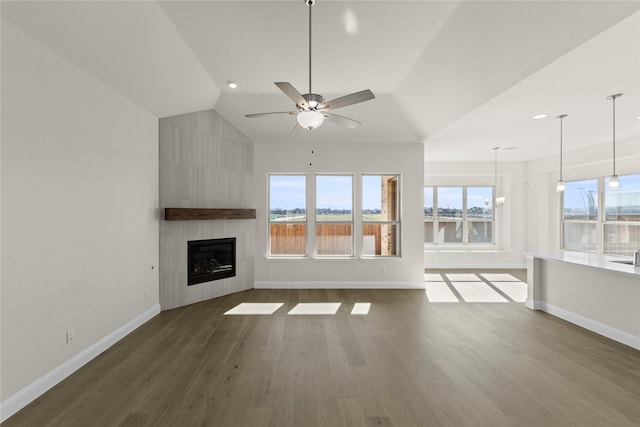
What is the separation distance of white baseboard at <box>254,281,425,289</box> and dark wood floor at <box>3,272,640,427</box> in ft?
5.24

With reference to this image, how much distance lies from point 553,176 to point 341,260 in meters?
5.52

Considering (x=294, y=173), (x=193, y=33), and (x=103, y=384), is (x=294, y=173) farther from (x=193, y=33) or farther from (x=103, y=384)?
(x=103, y=384)

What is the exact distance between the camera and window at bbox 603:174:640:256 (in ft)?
17.9

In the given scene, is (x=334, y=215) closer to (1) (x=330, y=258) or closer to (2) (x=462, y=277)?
(1) (x=330, y=258)

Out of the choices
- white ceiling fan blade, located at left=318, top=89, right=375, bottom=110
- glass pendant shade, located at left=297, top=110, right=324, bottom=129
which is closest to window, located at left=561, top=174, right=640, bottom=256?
white ceiling fan blade, located at left=318, top=89, right=375, bottom=110

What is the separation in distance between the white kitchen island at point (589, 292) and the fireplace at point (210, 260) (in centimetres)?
495

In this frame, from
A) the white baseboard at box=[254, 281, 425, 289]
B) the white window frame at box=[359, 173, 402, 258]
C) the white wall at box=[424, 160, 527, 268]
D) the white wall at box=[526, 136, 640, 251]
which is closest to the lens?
the white wall at box=[526, 136, 640, 251]

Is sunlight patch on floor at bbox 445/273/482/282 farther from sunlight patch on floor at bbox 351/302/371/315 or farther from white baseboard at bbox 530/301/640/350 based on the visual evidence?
sunlight patch on floor at bbox 351/302/371/315

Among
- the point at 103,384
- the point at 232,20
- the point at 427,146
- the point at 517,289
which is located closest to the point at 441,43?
the point at 232,20

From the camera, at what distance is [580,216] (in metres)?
6.55

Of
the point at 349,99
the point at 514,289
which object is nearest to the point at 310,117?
the point at 349,99

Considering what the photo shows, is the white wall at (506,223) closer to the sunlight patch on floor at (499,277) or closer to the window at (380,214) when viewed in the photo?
the sunlight patch on floor at (499,277)

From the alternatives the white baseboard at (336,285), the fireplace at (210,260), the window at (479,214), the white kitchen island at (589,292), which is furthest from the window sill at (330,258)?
the window at (479,214)

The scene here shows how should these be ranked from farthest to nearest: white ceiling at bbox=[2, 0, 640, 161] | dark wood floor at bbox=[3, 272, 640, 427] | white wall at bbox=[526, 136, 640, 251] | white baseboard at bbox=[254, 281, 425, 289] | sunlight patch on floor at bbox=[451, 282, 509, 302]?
white baseboard at bbox=[254, 281, 425, 289] < white wall at bbox=[526, 136, 640, 251] < sunlight patch on floor at bbox=[451, 282, 509, 302] < white ceiling at bbox=[2, 0, 640, 161] < dark wood floor at bbox=[3, 272, 640, 427]
